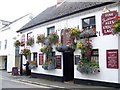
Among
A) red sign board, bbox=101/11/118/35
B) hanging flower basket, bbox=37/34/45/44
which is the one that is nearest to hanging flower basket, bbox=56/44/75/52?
hanging flower basket, bbox=37/34/45/44

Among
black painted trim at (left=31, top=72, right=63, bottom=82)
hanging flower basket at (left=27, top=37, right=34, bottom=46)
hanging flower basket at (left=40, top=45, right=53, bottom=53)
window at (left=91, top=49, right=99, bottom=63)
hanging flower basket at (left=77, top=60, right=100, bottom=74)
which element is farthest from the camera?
hanging flower basket at (left=27, top=37, right=34, bottom=46)

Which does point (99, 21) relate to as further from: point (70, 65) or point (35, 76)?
point (35, 76)

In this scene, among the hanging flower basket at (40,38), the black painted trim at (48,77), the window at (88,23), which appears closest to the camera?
the window at (88,23)

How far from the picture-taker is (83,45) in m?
15.8

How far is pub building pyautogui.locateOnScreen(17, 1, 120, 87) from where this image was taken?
47.0 feet

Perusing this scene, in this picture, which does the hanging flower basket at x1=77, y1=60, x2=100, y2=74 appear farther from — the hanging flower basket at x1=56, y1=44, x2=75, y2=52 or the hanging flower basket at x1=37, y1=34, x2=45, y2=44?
the hanging flower basket at x1=37, y1=34, x2=45, y2=44

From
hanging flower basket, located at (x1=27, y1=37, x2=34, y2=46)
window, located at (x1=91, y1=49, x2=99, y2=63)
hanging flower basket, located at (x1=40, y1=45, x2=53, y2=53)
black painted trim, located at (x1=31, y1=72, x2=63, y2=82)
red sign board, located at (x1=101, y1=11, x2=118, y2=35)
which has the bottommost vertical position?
black painted trim, located at (x1=31, y1=72, x2=63, y2=82)

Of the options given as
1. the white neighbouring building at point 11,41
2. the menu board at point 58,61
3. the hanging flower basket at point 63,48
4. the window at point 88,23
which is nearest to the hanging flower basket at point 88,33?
the window at point 88,23

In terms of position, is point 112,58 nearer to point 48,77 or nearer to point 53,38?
point 53,38

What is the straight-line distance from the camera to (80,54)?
16766 mm

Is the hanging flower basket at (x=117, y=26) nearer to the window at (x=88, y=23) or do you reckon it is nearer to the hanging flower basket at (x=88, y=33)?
the hanging flower basket at (x=88, y=33)

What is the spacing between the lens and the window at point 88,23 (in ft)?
52.9

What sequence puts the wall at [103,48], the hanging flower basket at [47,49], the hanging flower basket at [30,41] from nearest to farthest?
the wall at [103,48]
the hanging flower basket at [47,49]
the hanging flower basket at [30,41]

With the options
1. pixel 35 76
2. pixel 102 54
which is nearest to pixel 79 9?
pixel 102 54
